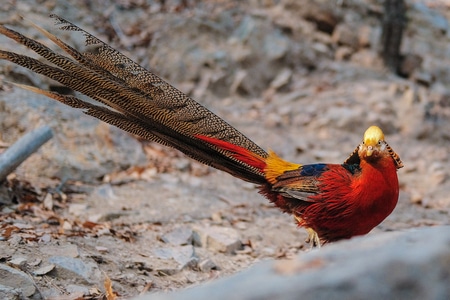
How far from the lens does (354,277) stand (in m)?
1.24

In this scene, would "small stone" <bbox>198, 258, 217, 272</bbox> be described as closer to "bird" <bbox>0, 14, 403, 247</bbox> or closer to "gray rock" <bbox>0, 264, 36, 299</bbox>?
"bird" <bbox>0, 14, 403, 247</bbox>

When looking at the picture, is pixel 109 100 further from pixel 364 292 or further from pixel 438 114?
pixel 438 114

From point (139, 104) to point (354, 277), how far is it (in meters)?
2.34

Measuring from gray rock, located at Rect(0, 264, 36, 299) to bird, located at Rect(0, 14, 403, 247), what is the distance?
94 cm

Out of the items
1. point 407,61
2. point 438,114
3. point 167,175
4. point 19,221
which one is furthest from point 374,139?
point 407,61

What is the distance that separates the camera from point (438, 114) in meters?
7.96

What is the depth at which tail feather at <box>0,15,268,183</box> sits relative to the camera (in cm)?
321

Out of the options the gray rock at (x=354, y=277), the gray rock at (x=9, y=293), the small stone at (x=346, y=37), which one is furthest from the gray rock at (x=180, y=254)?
the small stone at (x=346, y=37)

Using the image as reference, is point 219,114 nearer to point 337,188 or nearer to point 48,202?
point 48,202

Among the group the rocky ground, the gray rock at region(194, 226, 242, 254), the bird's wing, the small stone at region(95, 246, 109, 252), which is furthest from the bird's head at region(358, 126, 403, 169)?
the small stone at region(95, 246, 109, 252)

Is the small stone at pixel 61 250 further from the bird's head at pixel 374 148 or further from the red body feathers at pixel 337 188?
the bird's head at pixel 374 148

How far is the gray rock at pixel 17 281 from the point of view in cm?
270

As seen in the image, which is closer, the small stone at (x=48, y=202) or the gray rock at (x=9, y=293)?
the gray rock at (x=9, y=293)

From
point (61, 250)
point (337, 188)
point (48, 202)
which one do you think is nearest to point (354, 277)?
point (337, 188)
